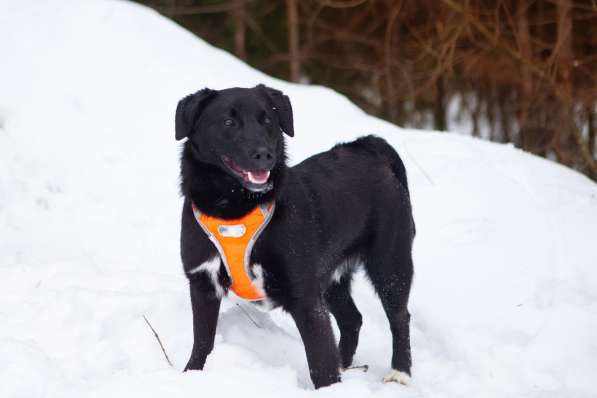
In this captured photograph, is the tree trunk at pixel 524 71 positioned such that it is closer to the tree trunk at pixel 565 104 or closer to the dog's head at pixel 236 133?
the tree trunk at pixel 565 104

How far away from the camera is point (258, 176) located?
3.70 metres

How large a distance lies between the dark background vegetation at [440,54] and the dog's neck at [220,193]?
587 cm

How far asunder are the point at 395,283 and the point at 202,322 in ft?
4.36

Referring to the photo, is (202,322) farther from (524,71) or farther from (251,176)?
(524,71)

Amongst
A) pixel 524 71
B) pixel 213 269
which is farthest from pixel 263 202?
pixel 524 71

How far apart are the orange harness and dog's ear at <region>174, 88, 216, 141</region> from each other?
42cm

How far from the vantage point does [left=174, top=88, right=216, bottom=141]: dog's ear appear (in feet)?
12.5

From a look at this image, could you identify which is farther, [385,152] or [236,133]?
[385,152]

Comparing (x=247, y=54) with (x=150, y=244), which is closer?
(x=150, y=244)

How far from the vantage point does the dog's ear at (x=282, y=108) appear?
405 cm

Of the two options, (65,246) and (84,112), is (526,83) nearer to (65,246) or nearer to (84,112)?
(84,112)

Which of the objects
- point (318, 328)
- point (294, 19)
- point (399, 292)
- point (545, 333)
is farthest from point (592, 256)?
point (294, 19)

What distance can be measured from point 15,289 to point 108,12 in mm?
5275

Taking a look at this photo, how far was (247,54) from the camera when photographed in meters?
18.7
